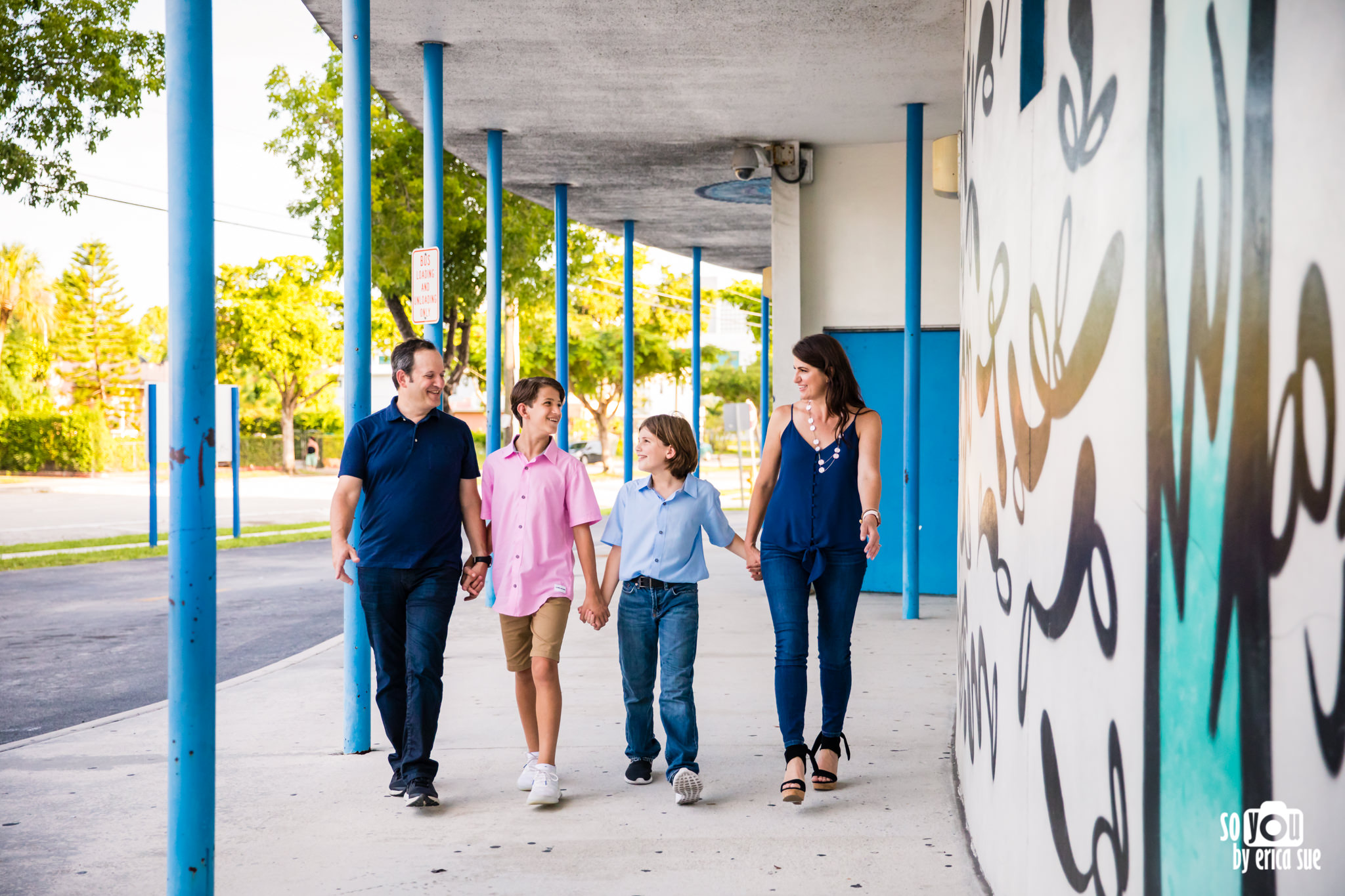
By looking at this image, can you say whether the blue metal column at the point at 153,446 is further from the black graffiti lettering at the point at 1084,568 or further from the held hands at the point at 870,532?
the black graffiti lettering at the point at 1084,568

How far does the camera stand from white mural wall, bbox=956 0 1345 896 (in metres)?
1.83

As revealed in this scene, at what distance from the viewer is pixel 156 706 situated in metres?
6.76

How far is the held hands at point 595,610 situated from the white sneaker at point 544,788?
0.60 m

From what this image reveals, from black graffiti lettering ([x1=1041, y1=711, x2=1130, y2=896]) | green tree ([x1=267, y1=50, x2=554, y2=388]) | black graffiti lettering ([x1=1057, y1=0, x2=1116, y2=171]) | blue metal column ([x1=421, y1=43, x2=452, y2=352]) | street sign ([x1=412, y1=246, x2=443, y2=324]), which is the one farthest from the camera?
green tree ([x1=267, y1=50, x2=554, y2=388])

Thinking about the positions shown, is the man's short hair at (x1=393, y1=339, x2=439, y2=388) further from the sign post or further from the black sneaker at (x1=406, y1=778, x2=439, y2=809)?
the sign post

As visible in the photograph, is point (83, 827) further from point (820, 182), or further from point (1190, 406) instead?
point (820, 182)

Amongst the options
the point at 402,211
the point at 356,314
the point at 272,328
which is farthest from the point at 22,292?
the point at 356,314

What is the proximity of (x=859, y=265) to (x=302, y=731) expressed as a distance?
705 centimetres

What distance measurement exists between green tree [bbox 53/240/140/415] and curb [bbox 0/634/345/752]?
5864 centimetres

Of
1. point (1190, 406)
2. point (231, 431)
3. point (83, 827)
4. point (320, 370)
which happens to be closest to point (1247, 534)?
point (1190, 406)

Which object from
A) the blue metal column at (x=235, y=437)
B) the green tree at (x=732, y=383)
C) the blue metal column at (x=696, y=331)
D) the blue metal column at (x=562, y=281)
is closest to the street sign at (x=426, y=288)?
the blue metal column at (x=562, y=281)

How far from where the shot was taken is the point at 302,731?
19.9ft

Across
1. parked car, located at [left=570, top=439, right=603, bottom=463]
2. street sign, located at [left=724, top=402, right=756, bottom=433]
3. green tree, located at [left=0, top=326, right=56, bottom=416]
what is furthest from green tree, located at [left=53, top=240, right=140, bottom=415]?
street sign, located at [left=724, top=402, right=756, bottom=433]

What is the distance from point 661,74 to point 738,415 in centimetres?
1865
